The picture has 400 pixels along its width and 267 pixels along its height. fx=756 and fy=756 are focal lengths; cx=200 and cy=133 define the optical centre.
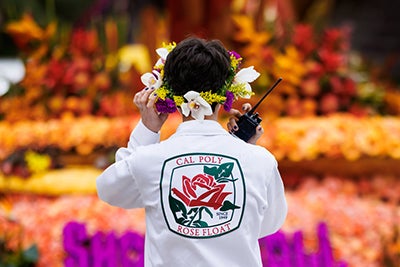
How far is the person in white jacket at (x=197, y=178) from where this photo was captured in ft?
5.28

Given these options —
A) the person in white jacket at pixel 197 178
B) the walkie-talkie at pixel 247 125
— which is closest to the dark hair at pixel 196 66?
the person in white jacket at pixel 197 178

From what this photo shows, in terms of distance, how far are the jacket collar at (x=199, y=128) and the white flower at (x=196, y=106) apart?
2cm

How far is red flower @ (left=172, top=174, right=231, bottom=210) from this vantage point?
1.62 metres

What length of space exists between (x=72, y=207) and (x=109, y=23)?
7.05 ft

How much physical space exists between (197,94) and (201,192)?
0.69ft

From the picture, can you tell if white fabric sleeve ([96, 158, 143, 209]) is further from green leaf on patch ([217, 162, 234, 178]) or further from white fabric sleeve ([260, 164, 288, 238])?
white fabric sleeve ([260, 164, 288, 238])

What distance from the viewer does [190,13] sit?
543cm

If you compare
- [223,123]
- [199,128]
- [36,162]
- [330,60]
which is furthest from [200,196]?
[330,60]

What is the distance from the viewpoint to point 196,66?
161cm

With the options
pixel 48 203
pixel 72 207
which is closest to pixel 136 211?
pixel 72 207

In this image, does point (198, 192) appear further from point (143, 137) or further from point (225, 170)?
point (143, 137)

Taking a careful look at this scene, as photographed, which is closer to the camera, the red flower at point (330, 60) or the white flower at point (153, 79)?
the white flower at point (153, 79)

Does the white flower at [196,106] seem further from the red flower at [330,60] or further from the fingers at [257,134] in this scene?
the red flower at [330,60]

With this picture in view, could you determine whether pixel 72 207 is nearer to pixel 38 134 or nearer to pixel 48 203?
pixel 48 203
